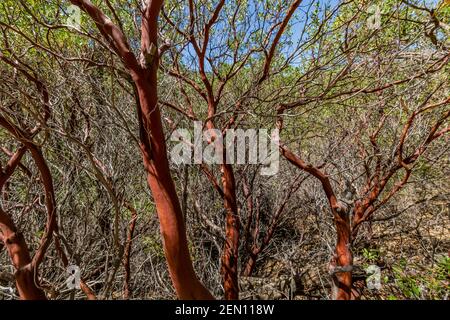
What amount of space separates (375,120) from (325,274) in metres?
2.61

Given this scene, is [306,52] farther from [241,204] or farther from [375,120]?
[241,204]

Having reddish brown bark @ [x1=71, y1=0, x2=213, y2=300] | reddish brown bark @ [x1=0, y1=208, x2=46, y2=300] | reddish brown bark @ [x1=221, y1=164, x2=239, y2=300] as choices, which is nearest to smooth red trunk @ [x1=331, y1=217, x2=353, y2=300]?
reddish brown bark @ [x1=221, y1=164, x2=239, y2=300]

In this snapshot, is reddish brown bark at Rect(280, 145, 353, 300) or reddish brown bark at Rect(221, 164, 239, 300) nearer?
A: reddish brown bark at Rect(280, 145, 353, 300)

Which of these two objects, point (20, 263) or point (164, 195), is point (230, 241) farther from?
point (20, 263)

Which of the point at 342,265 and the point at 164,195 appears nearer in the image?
the point at 164,195


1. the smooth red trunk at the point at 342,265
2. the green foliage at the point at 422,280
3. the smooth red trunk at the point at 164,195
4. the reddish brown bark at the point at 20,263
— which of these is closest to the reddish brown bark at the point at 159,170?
the smooth red trunk at the point at 164,195

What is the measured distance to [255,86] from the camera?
3.91m

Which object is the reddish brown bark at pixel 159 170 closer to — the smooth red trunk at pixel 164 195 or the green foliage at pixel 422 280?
the smooth red trunk at pixel 164 195

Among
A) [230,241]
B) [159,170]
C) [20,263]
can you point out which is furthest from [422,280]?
[20,263]

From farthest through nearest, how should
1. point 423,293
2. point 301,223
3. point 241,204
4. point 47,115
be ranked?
point 301,223 < point 241,204 < point 423,293 < point 47,115

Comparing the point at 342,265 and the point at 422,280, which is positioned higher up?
the point at 342,265

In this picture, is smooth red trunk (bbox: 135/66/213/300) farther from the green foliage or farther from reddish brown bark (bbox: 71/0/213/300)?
the green foliage
